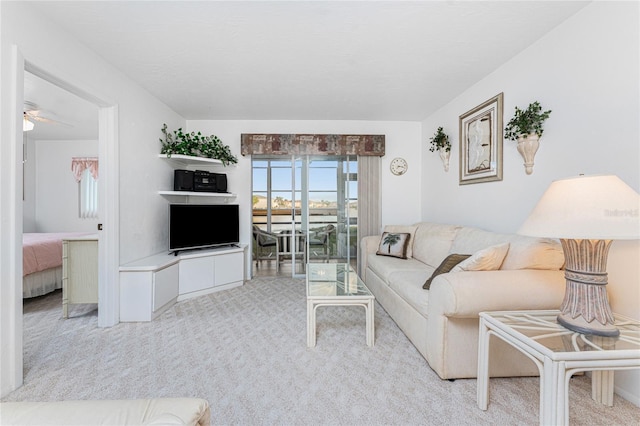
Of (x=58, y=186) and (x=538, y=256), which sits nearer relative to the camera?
(x=538, y=256)

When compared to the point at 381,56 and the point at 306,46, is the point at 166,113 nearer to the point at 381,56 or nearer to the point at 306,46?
the point at 306,46

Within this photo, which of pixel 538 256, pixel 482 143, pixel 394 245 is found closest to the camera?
pixel 538 256

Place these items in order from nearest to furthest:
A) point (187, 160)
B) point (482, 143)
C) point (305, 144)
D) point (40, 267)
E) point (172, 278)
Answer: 1. point (482, 143)
2. point (172, 278)
3. point (40, 267)
4. point (187, 160)
5. point (305, 144)

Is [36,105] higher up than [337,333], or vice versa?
[36,105]

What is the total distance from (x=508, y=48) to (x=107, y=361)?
13.3ft

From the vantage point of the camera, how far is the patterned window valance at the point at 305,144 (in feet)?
14.1

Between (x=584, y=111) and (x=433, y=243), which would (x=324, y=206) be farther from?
(x=584, y=111)

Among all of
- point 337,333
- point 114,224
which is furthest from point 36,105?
point 337,333

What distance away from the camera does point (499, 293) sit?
1.68 meters

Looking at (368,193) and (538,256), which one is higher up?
(368,193)

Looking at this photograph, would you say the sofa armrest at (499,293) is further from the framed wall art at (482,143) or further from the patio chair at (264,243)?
the patio chair at (264,243)

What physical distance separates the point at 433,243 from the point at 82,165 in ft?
21.9

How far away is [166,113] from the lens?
3771 mm

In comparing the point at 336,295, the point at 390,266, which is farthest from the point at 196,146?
the point at 390,266
